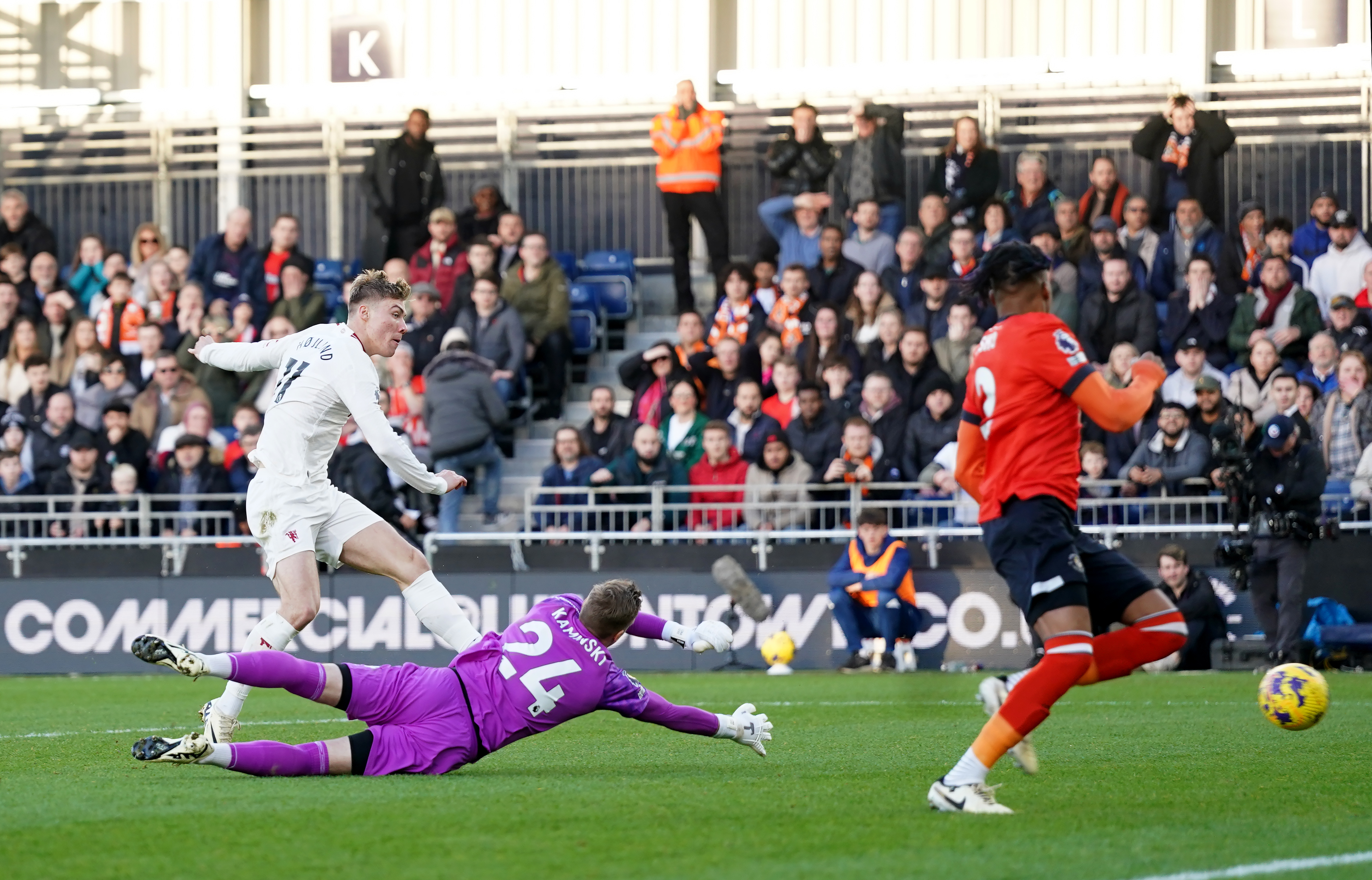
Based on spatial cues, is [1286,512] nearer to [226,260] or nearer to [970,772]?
[970,772]

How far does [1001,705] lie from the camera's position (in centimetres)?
698

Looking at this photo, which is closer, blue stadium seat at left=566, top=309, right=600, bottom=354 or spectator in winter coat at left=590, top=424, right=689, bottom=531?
spectator in winter coat at left=590, top=424, right=689, bottom=531

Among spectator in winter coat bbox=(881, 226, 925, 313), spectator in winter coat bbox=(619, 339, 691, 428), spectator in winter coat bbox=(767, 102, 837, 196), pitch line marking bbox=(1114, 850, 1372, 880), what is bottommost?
pitch line marking bbox=(1114, 850, 1372, 880)

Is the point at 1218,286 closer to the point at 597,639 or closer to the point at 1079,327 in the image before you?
the point at 1079,327

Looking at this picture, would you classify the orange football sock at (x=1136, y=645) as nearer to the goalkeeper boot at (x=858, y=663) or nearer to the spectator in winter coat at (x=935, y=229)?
the goalkeeper boot at (x=858, y=663)

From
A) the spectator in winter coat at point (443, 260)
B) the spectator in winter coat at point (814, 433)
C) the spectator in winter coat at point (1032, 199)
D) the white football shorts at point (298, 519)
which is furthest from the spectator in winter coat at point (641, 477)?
the white football shorts at point (298, 519)

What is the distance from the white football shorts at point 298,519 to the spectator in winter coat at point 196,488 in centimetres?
958

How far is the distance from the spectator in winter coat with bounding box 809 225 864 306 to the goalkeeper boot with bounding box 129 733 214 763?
505 inches

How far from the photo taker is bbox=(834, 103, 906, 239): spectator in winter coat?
2075cm

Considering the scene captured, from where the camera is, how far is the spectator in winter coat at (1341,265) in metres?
18.7

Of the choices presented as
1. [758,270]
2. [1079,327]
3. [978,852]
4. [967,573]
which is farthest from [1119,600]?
[758,270]

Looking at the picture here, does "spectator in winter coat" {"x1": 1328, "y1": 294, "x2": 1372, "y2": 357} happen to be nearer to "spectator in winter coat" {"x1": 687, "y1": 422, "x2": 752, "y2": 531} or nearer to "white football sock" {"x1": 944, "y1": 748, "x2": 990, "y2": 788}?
"spectator in winter coat" {"x1": 687, "y1": 422, "x2": 752, "y2": 531}

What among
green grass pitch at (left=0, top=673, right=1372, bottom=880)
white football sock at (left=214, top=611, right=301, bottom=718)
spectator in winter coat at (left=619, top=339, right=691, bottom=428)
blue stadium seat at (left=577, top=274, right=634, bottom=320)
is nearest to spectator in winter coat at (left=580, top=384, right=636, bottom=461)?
spectator in winter coat at (left=619, top=339, right=691, bottom=428)

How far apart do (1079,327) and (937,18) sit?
7235mm
